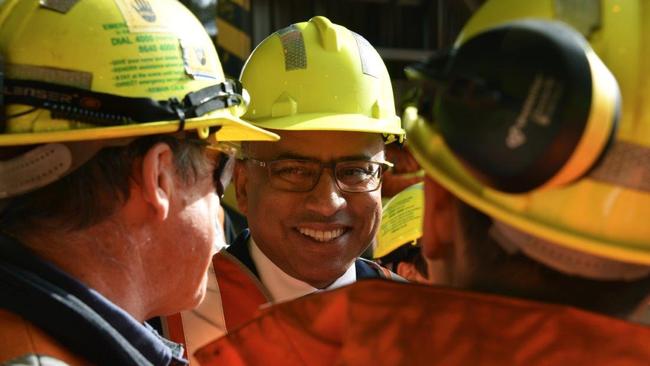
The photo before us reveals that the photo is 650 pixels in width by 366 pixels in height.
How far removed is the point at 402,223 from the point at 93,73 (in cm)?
256

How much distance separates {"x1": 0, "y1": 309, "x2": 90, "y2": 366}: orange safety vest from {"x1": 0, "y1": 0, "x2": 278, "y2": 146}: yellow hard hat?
449 millimetres

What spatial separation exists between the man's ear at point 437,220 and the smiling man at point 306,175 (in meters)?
1.45

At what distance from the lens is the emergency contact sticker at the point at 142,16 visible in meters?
2.12

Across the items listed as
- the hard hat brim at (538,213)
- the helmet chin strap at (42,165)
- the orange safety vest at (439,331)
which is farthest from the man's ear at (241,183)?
the hard hat brim at (538,213)

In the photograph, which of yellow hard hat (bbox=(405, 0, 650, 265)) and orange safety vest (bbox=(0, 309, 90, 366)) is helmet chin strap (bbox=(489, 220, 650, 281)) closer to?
yellow hard hat (bbox=(405, 0, 650, 265))

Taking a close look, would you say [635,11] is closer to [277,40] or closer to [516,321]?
[516,321]

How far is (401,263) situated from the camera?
4387mm

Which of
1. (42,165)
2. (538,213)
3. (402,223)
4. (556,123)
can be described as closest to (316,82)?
(402,223)

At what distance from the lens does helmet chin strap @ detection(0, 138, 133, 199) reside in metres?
1.95

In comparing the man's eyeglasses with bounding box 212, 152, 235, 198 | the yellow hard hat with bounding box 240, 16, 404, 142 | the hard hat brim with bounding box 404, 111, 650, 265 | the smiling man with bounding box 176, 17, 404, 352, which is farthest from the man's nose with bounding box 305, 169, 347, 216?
the hard hat brim with bounding box 404, 111, 650, 265

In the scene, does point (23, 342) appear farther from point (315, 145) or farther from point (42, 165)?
point (315, 145)

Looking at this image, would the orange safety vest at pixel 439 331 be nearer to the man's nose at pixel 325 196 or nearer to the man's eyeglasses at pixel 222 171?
the man's eyeglasses at pixel 222 171

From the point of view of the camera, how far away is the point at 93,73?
2055 mm

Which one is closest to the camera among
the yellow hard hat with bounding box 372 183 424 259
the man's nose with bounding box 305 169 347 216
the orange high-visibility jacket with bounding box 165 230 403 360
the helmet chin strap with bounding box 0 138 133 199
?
the helmet chin strap with bounding box 0 138 133 199
